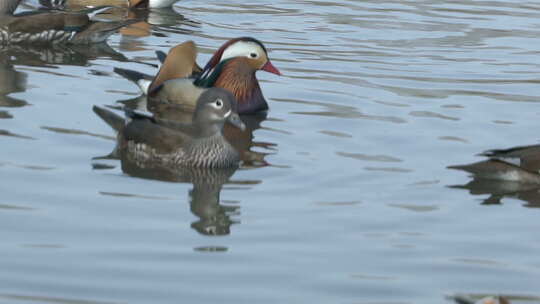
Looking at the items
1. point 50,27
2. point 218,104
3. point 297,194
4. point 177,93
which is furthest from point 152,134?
point 50,27

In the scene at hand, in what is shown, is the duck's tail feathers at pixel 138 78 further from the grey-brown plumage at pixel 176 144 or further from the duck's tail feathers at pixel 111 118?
the grey-brown plumage at pixel 176 144

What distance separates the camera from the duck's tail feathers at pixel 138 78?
46.4 feet

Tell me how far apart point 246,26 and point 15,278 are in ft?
37.2

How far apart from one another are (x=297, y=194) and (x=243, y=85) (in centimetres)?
405

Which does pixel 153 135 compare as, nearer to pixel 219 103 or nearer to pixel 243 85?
pixel 219 103

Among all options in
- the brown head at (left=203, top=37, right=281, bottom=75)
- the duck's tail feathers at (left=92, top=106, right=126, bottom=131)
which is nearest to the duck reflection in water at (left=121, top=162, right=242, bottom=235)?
the duck's tail feathers at (left=92, top=106, right=126, bottom=131)

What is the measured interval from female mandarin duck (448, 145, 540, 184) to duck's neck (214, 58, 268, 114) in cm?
339

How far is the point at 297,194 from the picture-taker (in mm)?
10328

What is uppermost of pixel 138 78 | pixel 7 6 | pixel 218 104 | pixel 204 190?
pixel 7 6

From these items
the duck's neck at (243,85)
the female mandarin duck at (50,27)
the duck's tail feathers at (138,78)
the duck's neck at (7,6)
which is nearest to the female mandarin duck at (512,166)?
the duck's neck at (243,85)

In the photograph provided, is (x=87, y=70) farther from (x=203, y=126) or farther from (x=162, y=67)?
(x=203, y=126)

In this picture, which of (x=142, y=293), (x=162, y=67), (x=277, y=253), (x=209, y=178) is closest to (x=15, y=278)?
(x=142, y=293)

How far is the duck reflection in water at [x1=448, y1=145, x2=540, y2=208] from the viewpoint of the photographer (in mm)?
10922

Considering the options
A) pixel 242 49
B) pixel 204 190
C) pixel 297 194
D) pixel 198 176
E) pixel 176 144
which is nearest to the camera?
pixel 297 194
